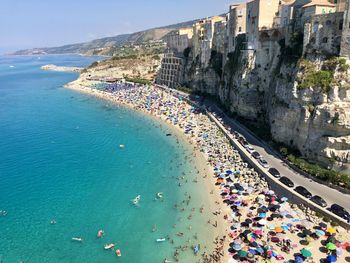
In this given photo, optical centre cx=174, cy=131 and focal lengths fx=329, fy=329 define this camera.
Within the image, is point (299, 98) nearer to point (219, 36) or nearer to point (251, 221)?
point (251, 221)

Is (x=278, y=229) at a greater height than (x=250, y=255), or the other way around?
(x=278, y=229)

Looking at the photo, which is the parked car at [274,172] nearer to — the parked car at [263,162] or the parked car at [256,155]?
the parked car at [263,162]

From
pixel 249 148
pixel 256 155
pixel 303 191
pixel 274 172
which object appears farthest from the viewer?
pixel 249 148

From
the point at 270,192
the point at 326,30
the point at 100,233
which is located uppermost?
the point at 326,30

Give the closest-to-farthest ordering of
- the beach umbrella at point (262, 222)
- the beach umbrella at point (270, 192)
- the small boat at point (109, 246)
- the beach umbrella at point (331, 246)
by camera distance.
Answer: the beach umbrella at point (331, 246) < the small boat at point (109, 246) < the beach umbrella at point (262, 222) < the beach umbrella at point (270, 192)

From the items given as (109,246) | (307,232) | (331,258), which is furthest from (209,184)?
(331,258)

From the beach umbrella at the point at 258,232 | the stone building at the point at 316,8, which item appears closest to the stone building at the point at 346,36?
the stone building at the point at 316,8
